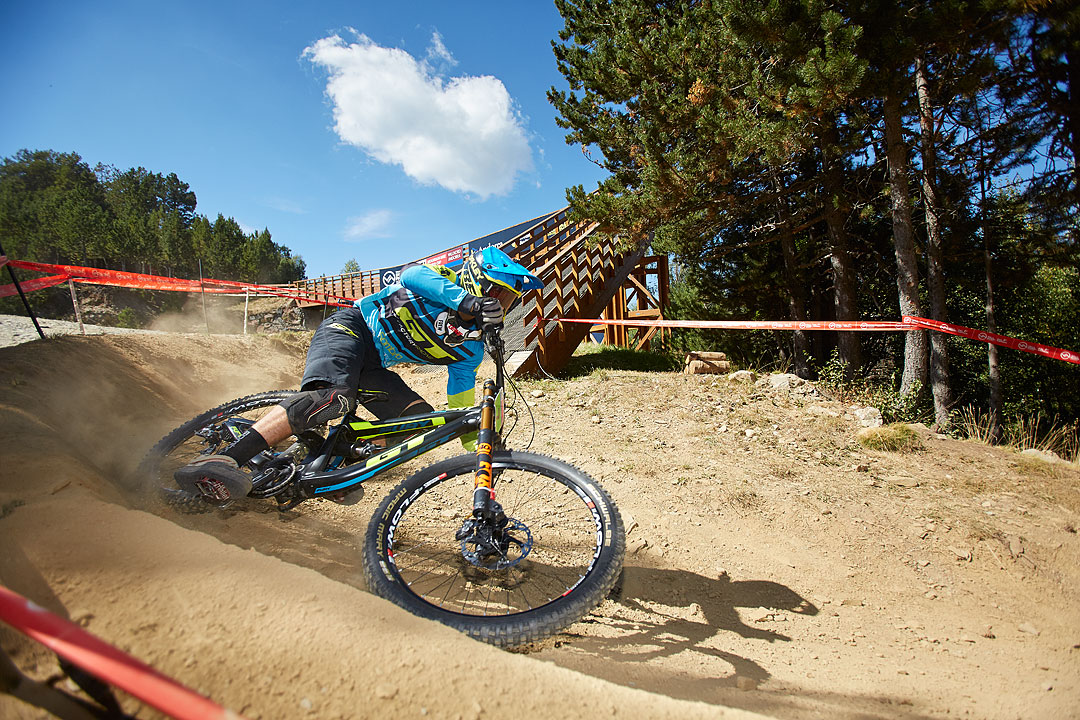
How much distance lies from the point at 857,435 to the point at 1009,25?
6198 mm

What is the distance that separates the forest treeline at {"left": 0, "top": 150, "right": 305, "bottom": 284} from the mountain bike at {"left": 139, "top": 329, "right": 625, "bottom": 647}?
27.9 meters

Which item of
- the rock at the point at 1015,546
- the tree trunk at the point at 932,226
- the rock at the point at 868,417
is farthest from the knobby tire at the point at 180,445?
the tree trunk at the point at 932,226

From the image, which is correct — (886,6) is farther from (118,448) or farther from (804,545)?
(118,448)

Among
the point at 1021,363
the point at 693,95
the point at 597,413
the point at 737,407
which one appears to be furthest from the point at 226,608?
the point at 1021,363

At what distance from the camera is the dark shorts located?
335cm

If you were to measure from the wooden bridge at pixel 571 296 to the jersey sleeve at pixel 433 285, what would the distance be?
557 centimetres

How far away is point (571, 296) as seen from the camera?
10.7 meters

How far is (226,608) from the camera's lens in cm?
173

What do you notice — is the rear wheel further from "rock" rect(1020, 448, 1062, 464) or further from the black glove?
"rock" rect(1020, 448, 1062, 464)

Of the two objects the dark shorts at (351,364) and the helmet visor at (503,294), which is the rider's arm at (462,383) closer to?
the dark shorts at (351,364)

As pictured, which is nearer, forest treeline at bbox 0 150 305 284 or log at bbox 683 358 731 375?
log at bbox 683 358 731 375

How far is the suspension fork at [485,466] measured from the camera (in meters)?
2.53

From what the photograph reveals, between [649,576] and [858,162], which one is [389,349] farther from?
[858,162]

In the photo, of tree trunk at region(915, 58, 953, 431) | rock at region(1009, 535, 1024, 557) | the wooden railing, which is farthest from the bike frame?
the wooden railing
